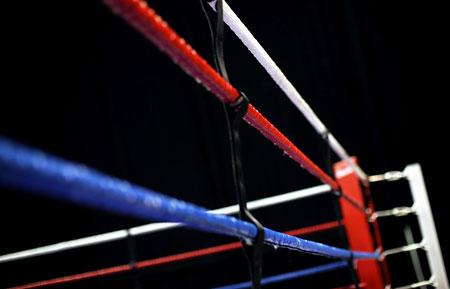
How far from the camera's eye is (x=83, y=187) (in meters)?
0.32

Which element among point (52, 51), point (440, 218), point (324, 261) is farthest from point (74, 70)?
point (440, 218)

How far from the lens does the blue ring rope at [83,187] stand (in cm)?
26

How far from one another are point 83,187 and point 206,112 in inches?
145

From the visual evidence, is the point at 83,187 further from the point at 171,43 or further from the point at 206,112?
the point at 206,112

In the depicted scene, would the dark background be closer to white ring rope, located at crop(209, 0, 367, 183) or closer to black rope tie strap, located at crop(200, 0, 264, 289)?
white ring rope, located at crop(209, 0, 367, 183)

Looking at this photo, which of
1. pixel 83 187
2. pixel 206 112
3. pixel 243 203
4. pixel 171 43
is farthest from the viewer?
pixel 206 112

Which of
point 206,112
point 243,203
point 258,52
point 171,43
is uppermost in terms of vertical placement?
point 206,112

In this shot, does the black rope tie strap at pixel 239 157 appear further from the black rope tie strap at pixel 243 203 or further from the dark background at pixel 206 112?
the dark background at pixel 206 112

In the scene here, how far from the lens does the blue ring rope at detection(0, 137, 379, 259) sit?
260 millimetres

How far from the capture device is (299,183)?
12.5 ft

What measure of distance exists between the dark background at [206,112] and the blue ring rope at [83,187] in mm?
3197

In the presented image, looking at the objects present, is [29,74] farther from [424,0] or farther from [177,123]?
[424,0]

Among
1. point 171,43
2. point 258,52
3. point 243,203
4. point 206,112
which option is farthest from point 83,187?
point 206,112

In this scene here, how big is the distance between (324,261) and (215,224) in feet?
11.5
